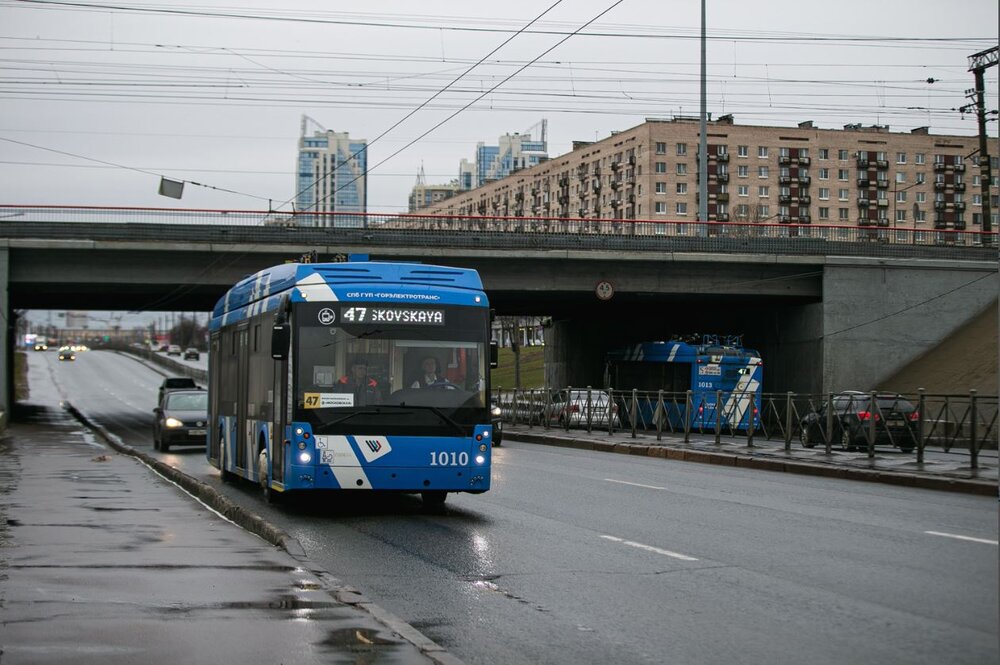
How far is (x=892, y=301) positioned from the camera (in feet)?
144

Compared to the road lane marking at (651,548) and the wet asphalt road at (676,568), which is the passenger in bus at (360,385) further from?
the road lane marking at (651,548)

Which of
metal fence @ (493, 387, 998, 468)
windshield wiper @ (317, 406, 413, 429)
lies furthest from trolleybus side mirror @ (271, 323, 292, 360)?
metal fence @ (493, 387, 998, 468)

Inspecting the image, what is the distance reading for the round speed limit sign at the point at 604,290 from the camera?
43531mm

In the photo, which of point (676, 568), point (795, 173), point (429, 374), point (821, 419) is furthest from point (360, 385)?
point (795, 173)

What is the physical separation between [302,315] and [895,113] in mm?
45257

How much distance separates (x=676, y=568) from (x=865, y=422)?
13.5 m

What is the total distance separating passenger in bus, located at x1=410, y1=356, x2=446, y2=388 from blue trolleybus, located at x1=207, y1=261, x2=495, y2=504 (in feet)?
0.04

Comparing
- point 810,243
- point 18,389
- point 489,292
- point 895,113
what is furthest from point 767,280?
point 18,389

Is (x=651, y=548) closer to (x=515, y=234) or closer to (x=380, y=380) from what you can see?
(x=380, y=380)

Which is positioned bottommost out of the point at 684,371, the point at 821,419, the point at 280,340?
the point at 821,419

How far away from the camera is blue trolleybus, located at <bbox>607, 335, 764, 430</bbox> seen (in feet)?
110

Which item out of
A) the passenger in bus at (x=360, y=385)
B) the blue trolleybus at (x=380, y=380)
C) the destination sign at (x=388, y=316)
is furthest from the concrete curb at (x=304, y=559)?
the destination sign at (x=388, y=316)

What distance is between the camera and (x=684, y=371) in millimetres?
41750

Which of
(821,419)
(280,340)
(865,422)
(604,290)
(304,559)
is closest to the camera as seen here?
(304,559)
